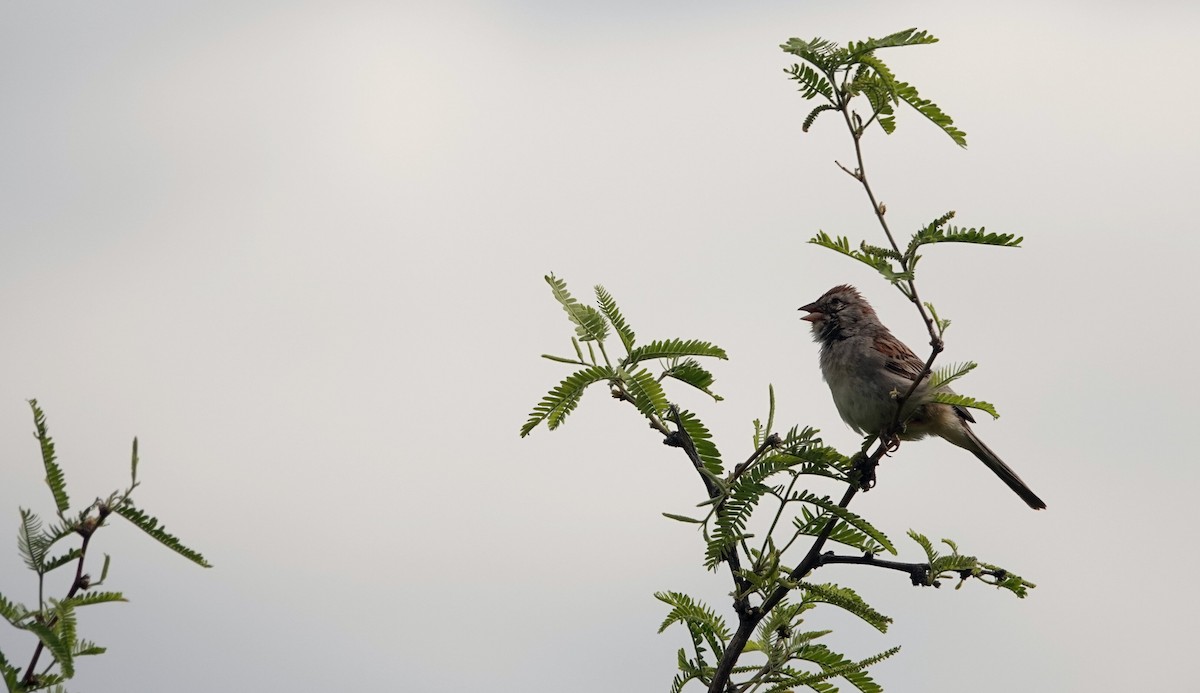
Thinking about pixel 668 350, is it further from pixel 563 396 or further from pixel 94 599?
pixel 94 599

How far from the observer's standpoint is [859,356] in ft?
27.3

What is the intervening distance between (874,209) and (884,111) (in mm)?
651

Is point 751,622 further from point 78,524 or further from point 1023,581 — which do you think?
point 78,524

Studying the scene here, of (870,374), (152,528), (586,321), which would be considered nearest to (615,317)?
(586,321)

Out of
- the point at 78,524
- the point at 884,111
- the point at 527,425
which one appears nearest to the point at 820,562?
the point at 527,425

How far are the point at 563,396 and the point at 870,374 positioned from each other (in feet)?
14.7

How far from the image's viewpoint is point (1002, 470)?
8.90 meters

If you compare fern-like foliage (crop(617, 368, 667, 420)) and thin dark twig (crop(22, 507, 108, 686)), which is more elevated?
fern-like foliage (crop(617, 368, 667, 420))

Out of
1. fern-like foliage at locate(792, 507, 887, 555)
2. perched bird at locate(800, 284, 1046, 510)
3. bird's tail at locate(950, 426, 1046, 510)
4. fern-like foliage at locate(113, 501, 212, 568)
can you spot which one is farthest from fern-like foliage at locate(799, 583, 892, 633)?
bird's tail at locate(950, 426, 1046, 510)

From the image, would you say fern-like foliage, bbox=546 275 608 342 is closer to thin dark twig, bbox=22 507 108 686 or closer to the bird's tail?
thin dark twig, bbox=22 507 108 686

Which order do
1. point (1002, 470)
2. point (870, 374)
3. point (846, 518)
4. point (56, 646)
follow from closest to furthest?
point (56, 646)
point (846, 518)
point (870, 374)
point (1002, 470)

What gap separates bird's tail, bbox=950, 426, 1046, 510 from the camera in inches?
348

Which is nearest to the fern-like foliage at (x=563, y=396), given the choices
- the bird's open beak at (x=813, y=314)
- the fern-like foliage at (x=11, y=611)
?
the fern-like foliage at (x=11, y=611)

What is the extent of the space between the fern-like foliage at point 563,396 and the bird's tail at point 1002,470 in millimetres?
5420
